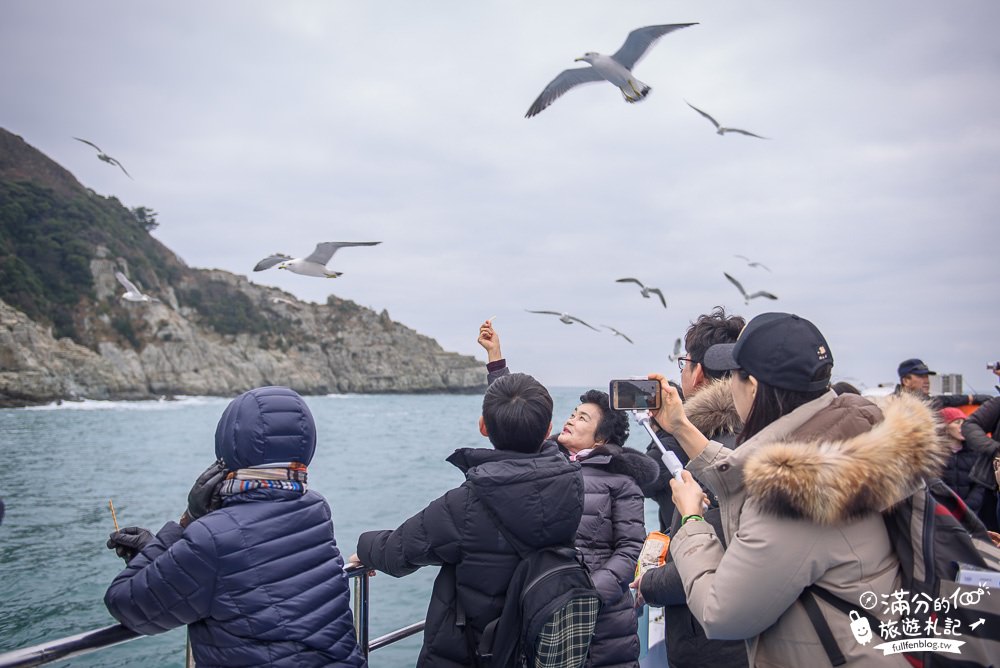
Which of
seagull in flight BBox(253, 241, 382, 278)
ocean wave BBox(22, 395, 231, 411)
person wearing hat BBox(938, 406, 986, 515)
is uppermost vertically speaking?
seagull in flight BBox(253, 241, 382, 278)

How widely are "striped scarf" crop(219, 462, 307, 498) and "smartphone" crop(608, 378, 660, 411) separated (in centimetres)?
101

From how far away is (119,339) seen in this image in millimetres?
67625

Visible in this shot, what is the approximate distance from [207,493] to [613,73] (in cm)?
939

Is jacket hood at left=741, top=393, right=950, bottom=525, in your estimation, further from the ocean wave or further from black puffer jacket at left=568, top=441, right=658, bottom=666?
the ocean wave

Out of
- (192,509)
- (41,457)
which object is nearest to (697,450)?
(192,509)

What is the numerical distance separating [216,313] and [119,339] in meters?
21.4

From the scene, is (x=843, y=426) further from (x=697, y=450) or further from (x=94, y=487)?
(x=94, y=487)

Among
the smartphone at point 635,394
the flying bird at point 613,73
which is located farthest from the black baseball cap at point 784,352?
the flying bird at point 613,73

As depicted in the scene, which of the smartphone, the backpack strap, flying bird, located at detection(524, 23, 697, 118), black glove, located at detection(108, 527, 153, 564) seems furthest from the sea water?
flying bird, located at detection(524, 23, 697, 118)

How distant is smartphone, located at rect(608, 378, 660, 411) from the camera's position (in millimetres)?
2133

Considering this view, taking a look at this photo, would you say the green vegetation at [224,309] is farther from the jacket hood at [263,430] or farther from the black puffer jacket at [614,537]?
the jacket hood at [263,430]

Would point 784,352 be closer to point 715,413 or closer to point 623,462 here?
point 715,413

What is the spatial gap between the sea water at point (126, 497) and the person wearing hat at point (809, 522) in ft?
16.7

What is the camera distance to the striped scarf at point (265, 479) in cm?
202
